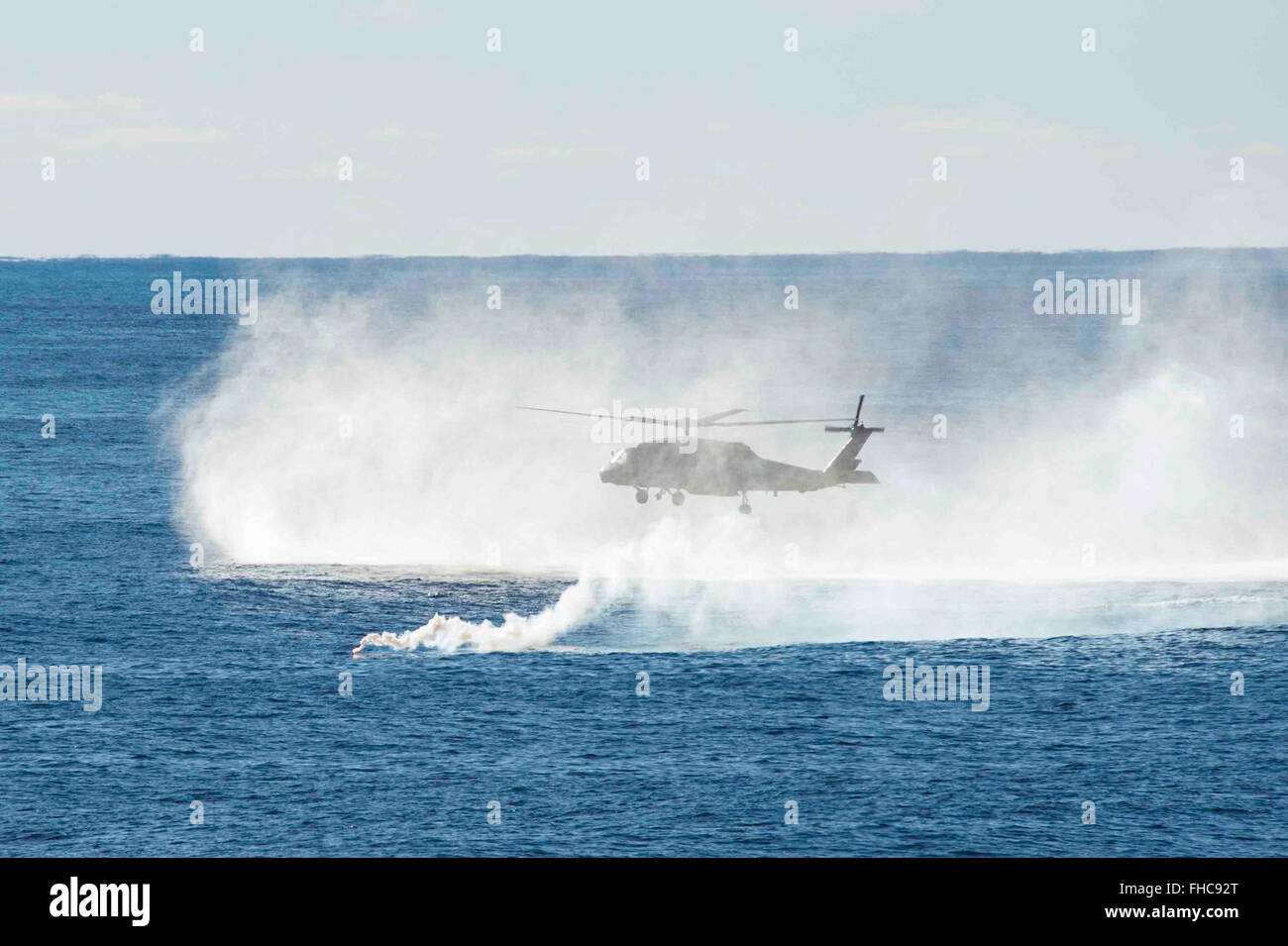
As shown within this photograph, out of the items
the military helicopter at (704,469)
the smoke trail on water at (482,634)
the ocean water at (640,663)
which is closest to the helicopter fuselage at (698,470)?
the military helicopter at (704,469)

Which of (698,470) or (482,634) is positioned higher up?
(698,470)

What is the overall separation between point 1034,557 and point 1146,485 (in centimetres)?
3618

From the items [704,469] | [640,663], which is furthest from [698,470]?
[640,663]

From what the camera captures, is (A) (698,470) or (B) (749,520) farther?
(B) (749,520)

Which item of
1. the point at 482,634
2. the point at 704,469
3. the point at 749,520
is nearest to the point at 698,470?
the point at 704,469

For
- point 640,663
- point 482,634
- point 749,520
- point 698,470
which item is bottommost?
point 640,663

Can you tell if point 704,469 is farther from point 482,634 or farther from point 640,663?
point 482,634

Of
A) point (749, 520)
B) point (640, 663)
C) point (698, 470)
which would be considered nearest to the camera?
point (698, 470)

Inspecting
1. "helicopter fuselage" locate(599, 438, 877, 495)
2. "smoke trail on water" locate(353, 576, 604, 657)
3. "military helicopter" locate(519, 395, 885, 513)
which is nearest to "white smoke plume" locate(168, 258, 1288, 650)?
"smoke trail on water" locate(353, 576, 604, 657)

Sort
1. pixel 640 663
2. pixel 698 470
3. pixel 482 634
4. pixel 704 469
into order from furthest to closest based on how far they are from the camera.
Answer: pixel 482 634 < pixel 640 663 < pixel 704 469 < pixel 698 470

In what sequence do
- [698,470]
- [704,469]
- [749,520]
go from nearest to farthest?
[698,470], [704,469], [749,520]

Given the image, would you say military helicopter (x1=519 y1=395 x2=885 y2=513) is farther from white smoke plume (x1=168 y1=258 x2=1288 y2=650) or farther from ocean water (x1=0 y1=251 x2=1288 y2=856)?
white smoke plume (x1=168 y1=258 x2=1288 y2=650)

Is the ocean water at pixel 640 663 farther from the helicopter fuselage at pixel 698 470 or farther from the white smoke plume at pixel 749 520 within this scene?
the helicopter fuselage at pixel 698 470
